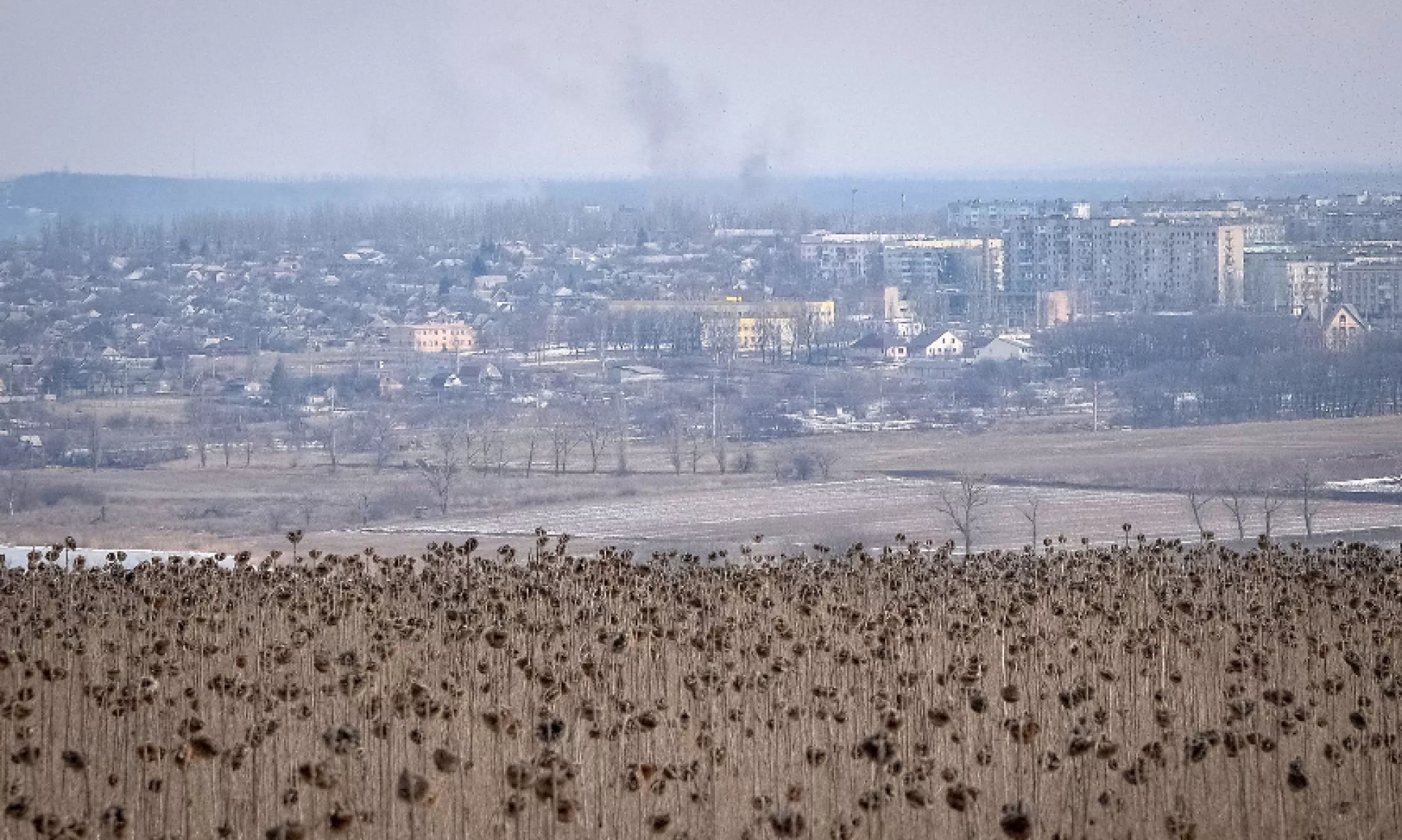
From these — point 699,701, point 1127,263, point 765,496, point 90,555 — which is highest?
point 699,701

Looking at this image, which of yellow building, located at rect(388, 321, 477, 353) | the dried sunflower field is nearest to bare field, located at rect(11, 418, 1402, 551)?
yellow building, located at rect(388, 321, 477, 353)

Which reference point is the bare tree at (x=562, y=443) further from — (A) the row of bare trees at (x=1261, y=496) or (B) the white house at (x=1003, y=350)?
(A) the row of bare trees at (x=1261, y=496)

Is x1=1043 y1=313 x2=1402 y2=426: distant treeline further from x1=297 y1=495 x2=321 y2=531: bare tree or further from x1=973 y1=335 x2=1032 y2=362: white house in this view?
x1=297 y1=495 x2=321 y2=531: bare tree

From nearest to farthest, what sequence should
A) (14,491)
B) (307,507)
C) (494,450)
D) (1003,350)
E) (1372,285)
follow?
(307,507) → (14,491) → (494,450) → (1372,285) → (1003,350)

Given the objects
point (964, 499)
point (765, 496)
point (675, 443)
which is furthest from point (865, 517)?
point (675, 443)

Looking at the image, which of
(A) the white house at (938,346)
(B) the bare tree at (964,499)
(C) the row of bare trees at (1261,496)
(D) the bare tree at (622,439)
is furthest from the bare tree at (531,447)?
(C) the row of bare trees at (1261,496)

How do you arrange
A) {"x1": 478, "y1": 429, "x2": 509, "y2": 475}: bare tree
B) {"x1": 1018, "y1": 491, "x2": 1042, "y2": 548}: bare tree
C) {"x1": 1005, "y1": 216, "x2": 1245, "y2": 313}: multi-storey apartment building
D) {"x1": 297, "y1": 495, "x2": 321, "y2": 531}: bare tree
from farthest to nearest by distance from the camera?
{"x1": 1005, "y1": 216, "x2": 1245, "y2": 313}: multi-storey apartment building, {"x1": 478, "y1": 429, "x2": 509, "y2": 475}: bare tree, {"x1": 297, "y1": 495, "x2": 321, "y2": 531}: bare tree, {"x1": 1018, "y1": 491, "x2": 1042, "y2": 548}: bare tree

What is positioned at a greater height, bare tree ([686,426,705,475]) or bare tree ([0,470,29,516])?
bare tree ([0,470,29,516])

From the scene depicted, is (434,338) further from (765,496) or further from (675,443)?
(765,496)
